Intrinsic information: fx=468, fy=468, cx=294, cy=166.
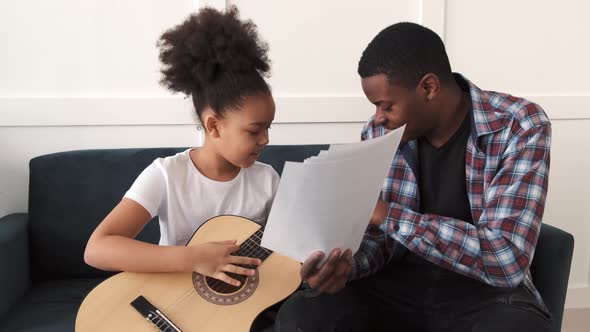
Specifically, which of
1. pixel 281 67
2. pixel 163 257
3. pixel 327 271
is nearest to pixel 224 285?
pixel 163 257

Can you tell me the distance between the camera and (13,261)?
1423 millimetres

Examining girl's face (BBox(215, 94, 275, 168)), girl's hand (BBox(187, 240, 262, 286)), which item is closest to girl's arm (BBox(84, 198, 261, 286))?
girl's hand (BBox(187, 240, 262, 286))

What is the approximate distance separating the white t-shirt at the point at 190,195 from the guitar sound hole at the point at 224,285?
0.64 ft

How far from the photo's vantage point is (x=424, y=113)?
1110 mm

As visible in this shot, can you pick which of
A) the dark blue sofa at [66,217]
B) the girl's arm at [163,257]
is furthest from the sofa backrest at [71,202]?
the girl's arm at [163,257]

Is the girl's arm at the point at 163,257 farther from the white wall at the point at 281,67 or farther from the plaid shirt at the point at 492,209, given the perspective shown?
the white wall at the point at 281,67

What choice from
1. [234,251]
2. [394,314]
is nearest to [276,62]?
[234,251]

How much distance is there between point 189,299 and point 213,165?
364mm

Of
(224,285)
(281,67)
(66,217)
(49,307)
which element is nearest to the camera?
(224,285)

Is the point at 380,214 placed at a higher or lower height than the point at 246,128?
lower

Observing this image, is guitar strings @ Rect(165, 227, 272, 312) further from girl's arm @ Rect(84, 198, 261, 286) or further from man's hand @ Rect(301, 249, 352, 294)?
man's hand @ Rect(301, 249, 352, 294)

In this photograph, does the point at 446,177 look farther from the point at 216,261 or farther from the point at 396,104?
the point at 216,261

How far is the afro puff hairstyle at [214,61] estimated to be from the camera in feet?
3.63

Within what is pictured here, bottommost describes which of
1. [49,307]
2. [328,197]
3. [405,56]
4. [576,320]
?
[576,320]
